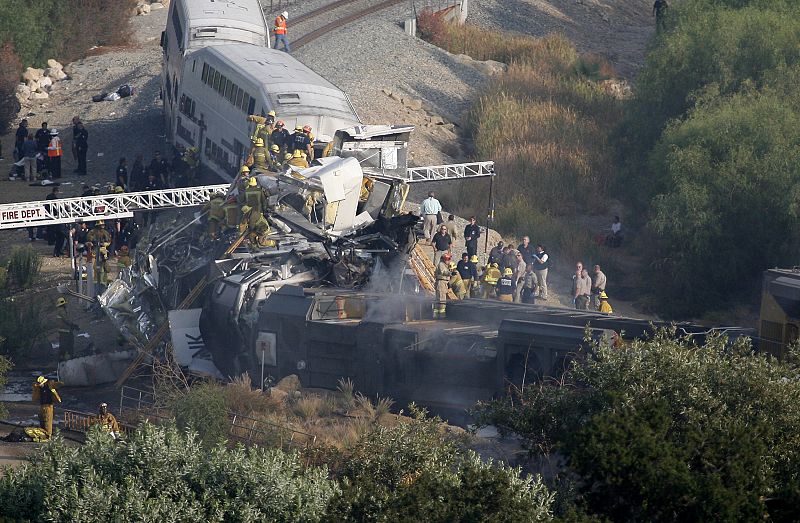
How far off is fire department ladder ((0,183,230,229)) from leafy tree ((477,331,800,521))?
45.3 ft

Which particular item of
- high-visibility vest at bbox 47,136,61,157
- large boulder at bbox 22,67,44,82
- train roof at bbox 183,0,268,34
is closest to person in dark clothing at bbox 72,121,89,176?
high-visibility vest at bbox 47,136,61,157

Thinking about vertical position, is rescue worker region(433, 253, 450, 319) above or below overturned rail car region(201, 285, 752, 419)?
above

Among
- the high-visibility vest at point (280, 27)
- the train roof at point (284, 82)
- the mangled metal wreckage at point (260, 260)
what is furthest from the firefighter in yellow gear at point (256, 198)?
the high-visibility vest at point (280, 27)

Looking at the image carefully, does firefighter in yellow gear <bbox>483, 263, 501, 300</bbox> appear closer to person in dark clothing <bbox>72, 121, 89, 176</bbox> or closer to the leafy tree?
the leafy tree

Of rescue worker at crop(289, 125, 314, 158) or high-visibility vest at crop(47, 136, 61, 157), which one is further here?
high-visibility vest at crop(47, 136, 61, 157)

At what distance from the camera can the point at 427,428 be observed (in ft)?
48.5

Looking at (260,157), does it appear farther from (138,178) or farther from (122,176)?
(122,176)

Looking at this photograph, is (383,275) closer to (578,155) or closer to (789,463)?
(789,463)

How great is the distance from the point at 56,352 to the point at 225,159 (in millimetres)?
7236

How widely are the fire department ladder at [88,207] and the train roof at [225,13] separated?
312 inches

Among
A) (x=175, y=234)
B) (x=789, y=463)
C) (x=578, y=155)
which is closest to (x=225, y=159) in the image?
(x=175, y=234)

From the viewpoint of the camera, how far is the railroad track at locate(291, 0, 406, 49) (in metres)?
48.2

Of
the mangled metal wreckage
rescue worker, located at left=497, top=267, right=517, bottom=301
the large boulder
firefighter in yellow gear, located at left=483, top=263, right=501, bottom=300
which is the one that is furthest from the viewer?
the large boulder

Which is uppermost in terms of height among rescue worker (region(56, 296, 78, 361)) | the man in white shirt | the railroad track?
the railroad track
